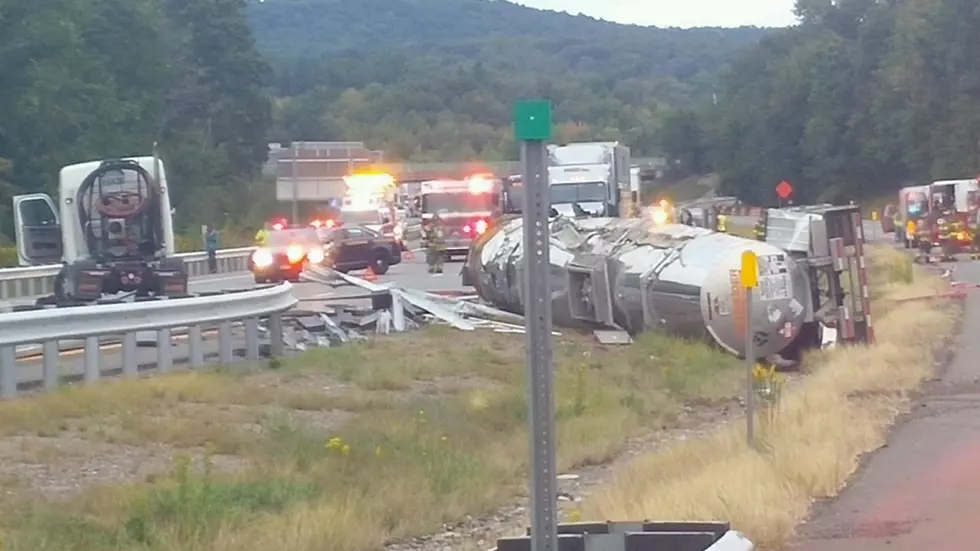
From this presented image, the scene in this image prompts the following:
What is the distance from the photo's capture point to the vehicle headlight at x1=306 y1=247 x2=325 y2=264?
40094 millimetres

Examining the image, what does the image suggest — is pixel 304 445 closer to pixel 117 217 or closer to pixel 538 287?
pixel 538 287

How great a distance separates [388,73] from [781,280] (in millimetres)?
110178

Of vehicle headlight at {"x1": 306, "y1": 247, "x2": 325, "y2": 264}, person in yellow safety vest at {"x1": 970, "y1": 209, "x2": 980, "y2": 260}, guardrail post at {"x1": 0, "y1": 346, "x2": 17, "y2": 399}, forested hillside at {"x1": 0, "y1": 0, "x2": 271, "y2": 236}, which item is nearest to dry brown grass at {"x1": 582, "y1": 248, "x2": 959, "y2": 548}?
guardrail post at {"x1": 0, "y1": 346, "x2": 17, "y2": 399}

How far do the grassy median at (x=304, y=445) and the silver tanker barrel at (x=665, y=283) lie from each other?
1295 mm

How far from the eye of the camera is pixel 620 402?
59.9 ft

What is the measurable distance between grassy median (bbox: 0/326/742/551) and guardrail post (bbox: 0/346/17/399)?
1.80 feet

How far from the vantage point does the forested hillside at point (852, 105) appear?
321 ft

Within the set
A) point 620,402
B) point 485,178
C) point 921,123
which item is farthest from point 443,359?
point 921,123

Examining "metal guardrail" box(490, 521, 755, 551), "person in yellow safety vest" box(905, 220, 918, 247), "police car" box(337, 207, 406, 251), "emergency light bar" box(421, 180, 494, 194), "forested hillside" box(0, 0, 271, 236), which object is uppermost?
"forested hillside" box(0, 0, 271, 236)

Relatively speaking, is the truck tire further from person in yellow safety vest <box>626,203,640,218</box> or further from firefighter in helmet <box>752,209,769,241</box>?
firefighter in helmet <box>752,209,769,241</box>

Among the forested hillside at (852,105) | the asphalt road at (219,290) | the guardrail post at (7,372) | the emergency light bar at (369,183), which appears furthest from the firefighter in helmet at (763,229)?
the forested hillside at (852,105)

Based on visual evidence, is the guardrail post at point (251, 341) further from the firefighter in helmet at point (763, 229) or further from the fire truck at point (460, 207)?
the fire truck at point (460, 207)

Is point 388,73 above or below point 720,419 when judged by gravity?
above

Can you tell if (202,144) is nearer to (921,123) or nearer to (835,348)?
(921,123)
